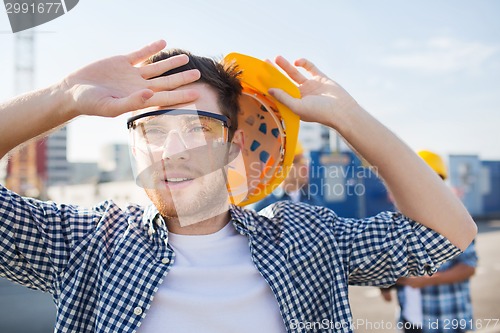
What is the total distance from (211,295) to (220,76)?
100 centimetres

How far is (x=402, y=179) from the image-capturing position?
5.72 ft

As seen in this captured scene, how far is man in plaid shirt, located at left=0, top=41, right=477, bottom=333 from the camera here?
1591 mm

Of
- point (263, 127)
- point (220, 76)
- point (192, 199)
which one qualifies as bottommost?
point (192, 199)

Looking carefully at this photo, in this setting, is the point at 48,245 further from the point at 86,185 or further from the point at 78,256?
the point at 86,185

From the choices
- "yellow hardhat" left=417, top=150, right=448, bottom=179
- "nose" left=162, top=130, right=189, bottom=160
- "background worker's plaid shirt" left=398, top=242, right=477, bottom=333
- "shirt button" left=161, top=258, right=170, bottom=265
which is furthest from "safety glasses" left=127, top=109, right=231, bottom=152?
"yellow hardhat" left=417, top=150, right=448, bottom=179

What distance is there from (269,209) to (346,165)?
1468 cm

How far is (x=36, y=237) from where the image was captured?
1636mm

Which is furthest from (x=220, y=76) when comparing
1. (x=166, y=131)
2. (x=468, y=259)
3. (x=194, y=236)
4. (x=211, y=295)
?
(x=468, y=259)

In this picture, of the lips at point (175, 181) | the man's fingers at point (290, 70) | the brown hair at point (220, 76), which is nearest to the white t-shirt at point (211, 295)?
the lips at point (175, 181)

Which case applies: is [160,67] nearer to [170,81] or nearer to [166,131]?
[170,81]

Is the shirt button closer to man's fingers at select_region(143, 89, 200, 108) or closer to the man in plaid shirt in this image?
the man in plaid shirt

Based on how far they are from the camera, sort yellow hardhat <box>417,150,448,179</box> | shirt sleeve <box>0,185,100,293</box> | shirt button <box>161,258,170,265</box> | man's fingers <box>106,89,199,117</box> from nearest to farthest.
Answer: man's fingers <box>106,89,199,117</box> → shirt sleeve <box>0,185,100,293</box> → shirt button <box>161,258,170,265</box> → yellow hardhat <box>417,150,448,179</box>

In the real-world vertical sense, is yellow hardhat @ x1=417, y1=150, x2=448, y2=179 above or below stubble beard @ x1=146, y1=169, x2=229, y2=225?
below

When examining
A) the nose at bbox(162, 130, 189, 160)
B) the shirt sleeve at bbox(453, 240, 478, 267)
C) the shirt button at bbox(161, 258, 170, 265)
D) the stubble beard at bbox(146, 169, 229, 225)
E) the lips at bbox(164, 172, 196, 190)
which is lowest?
the shirt sleeve at bbox(453, 240, 478, 267)
